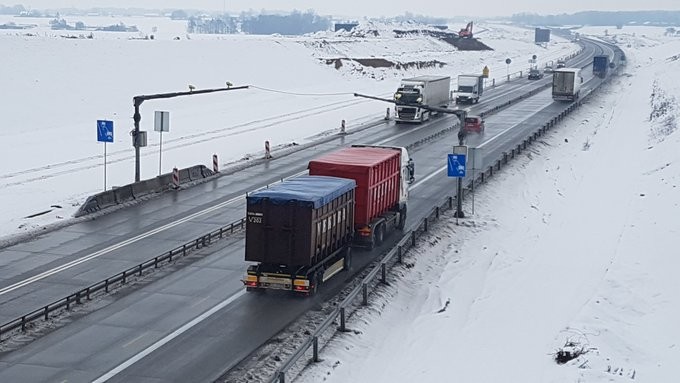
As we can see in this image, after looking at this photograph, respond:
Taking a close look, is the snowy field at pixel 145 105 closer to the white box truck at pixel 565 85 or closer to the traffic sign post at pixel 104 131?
the traffic sign post at pixel 104 131

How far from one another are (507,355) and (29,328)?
1069 cm

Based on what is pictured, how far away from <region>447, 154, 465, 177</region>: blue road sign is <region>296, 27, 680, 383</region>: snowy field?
1886 mm

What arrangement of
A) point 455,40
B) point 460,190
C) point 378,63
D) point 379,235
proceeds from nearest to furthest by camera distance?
point 379,235
point 460,190
point 378,63
point 455,40

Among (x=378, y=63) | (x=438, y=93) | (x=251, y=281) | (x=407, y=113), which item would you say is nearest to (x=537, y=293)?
(x=251, y=281)

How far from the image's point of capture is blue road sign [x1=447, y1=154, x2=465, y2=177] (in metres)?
33.2

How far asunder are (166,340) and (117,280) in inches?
187

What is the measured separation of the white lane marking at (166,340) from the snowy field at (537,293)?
10.9 ft

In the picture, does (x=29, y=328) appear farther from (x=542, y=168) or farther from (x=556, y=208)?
(x=542, y=168)

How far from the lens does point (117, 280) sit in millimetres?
24281

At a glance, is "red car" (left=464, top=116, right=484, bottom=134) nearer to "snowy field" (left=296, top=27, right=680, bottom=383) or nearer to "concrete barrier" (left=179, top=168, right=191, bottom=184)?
"snowy field" (left=296, top=27, right=680, bottom=383)

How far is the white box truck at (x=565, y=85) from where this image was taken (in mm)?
79744

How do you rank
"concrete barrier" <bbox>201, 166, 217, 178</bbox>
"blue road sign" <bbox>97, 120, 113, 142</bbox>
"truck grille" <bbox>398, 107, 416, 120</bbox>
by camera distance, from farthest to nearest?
"truck grille" <bbox>398, 107, 416, 120</bbox>
"concrete barrier" <bbox>201, 166, 217, 178</bbox>
"blue road sign" <bbox>97, 120, 113, 142</bbox>

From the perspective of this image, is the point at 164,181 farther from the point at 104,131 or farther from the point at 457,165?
the point at 457,165

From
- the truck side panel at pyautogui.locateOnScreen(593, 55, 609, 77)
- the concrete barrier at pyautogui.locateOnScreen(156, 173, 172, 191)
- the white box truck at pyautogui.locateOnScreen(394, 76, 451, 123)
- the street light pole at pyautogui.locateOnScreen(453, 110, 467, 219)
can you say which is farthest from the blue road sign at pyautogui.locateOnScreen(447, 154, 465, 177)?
the truck side panel at pyautogui.locateOnScreen(593, 55, 609, 77)
